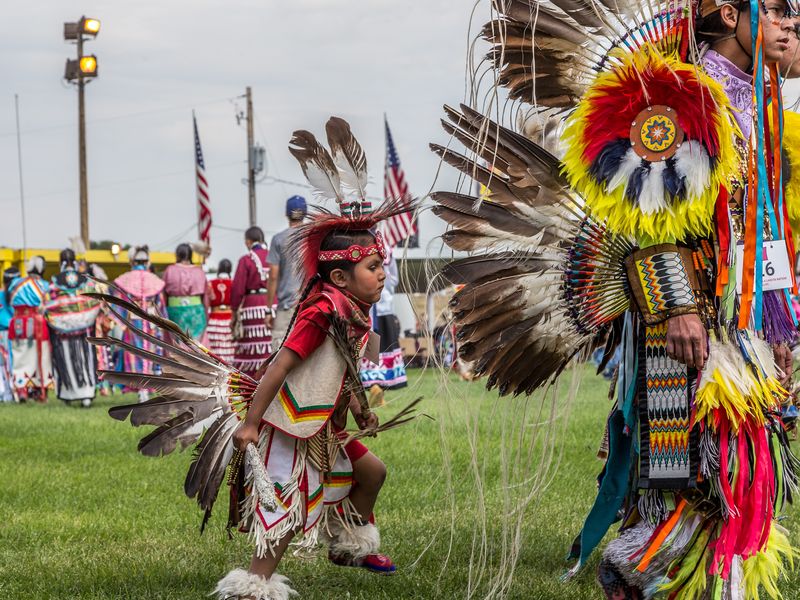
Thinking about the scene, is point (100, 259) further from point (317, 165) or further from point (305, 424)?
point (305, 424)

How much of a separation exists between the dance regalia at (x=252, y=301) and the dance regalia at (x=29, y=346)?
3.71 m

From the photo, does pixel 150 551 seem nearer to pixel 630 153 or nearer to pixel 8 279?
pixel 630 153

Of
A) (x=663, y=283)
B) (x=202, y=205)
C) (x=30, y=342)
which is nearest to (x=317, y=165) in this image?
(x=663, y=283)

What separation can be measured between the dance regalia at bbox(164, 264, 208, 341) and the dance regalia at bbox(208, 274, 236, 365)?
20 centimetres

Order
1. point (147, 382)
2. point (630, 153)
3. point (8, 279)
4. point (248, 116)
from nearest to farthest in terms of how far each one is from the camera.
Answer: point (630, 153) < point (147, 382) < point (8, 279) < point (248, 116)

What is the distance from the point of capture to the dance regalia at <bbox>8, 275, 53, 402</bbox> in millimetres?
12672

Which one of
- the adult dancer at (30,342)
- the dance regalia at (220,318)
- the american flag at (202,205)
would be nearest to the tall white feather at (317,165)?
the dance regalia at (220,318)

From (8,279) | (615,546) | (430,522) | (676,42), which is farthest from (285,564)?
(8,279)

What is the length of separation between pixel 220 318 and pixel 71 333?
1.65m

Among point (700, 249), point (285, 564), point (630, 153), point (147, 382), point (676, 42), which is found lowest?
point (285, 564)

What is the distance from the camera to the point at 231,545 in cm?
445

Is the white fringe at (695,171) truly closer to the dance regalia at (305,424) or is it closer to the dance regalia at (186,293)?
the dance regalia at (305,424)

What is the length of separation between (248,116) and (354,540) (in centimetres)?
2885

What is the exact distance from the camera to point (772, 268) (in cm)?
304
